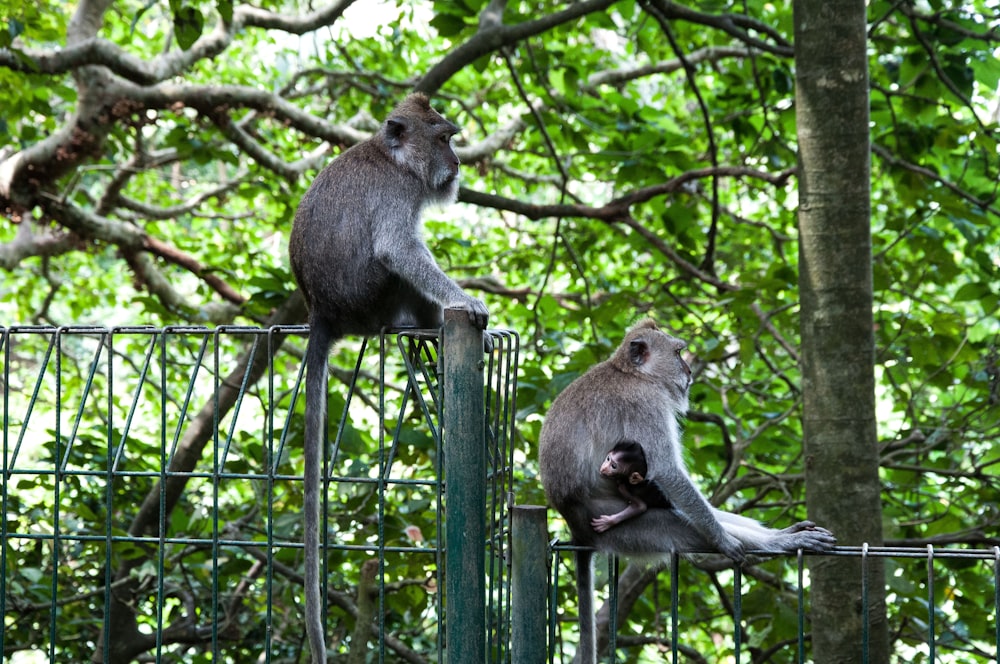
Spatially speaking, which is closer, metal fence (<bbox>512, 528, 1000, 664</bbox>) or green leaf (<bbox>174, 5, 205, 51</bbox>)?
metal fence (<bbox>512, 528, 1000, 664</bbox>)

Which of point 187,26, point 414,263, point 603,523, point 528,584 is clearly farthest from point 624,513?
point 187,26

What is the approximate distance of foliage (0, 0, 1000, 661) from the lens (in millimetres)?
4703

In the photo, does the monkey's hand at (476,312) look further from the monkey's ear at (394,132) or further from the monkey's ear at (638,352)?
the monkey's ear at (394,132)

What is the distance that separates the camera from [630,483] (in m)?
3.30

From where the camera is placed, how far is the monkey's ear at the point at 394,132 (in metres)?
4.09

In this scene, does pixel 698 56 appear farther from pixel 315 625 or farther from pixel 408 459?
pixel 315 625

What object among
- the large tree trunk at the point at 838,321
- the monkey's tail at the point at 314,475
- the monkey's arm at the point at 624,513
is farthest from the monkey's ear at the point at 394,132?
the monkey's arm at the point at 624,513

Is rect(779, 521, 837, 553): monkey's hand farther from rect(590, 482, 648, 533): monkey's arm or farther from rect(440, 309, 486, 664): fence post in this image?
rect(440, 309, 486, 664): fence post

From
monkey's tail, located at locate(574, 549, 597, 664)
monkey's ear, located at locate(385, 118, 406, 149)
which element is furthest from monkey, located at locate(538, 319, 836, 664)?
monkey's ear, located at locate(385, 118, 406, 149)

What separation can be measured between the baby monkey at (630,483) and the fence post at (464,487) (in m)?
0.91

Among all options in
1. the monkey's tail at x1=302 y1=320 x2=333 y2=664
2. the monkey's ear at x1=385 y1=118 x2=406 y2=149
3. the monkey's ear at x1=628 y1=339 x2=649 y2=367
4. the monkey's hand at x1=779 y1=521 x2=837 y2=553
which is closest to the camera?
the monkey's tail at x1=302 y1=320 x2=333 y2=664

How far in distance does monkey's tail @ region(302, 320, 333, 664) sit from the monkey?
A: 80 cm

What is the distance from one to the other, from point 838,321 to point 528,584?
5.15 ft

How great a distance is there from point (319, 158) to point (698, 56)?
2734mm
